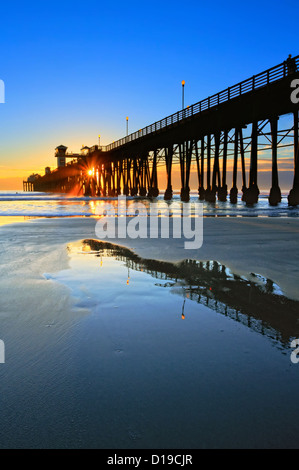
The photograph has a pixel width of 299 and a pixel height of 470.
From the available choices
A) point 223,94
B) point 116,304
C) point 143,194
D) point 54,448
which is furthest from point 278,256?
point 143,194

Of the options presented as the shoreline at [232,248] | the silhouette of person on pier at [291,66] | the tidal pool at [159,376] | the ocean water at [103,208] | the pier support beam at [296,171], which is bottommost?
the tidal pool at [159,376]

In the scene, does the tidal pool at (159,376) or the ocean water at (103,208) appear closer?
the tidal pool at (159,376)

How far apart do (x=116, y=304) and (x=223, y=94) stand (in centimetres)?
2410

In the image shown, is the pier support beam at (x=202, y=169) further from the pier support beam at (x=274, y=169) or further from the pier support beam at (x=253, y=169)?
the pier support beam at (x=274, y=169)

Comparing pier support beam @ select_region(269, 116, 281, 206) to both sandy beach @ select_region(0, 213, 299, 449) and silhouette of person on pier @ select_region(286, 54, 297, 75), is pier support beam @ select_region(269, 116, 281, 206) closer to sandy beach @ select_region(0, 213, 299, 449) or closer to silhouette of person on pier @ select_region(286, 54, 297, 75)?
silhouette of person on pier @ select_region(286, 54, 297, 75)

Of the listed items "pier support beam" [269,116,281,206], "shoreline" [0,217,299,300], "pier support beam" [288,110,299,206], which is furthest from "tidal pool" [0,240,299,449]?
"pier support beam" [269,116,281,206]

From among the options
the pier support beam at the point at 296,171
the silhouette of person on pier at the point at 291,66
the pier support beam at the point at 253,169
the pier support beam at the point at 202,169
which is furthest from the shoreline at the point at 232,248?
the pier support beam at the point at 202,169

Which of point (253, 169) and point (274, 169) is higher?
point (253, 169)

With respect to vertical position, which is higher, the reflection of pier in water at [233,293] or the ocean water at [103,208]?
the ocean water at [103,208]

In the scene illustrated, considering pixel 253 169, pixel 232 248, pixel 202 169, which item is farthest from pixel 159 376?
pixel 202 169

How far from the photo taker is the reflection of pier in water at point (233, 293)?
3112mm

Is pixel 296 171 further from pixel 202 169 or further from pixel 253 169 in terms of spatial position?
pixel 202 169

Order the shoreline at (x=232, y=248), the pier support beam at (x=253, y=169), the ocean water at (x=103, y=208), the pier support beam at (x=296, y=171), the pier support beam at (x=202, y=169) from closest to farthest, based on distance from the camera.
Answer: the shoreline at (x=232, y=248) < the ocean water at (x=103, y=208) < the pier support beam at (x=296, y=171) < the pier support beam at (x=253, y=169) < the pier support beam at (x=202, y=169)

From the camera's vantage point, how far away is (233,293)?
410 centimetres
